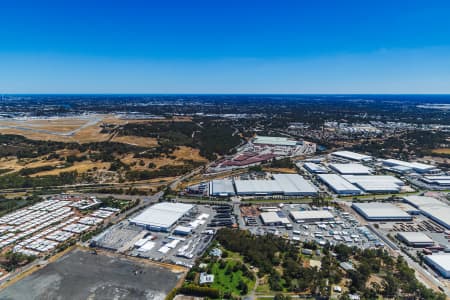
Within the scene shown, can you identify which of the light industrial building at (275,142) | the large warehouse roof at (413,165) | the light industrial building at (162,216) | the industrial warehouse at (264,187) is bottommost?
the light industrial building at (162,216)

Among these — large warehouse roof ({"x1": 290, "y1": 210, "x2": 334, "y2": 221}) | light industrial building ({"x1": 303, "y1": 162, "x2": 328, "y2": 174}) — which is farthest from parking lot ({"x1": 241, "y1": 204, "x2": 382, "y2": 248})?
light industrial building ({"x1": 303, "y1": 162, "x2": 328, "y2": 174})

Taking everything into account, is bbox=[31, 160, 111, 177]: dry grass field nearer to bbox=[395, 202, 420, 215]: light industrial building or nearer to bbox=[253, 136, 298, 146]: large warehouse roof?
bbox=[253, 136, 298, 146]: large warehouse roof

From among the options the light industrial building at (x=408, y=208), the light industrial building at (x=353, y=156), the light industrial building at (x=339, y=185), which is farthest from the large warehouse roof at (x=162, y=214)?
the light industrial building at (x=353, y=156)

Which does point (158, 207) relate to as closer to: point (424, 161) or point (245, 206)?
point (245, 206)

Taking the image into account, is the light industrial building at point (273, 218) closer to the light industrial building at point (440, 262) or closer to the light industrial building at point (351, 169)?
the light industrial building at point (440, 262)

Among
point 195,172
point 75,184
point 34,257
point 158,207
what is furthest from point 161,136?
point 34,257
